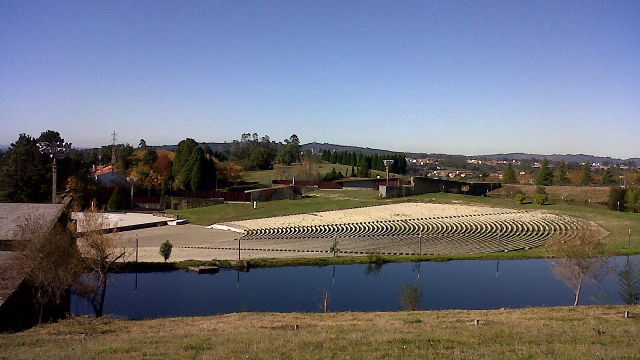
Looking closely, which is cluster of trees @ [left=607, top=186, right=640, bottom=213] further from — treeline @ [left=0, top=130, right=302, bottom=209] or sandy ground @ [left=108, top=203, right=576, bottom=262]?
treeline @ [left=0, top=130, right=302, bottom=209]

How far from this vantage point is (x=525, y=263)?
2939 centimetres

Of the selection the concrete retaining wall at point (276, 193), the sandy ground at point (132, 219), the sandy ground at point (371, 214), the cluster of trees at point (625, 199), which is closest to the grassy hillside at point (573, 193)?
the cluster of trees at point (625, 199)

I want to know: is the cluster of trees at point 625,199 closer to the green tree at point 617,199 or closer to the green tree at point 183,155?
the green tree at point 617,199

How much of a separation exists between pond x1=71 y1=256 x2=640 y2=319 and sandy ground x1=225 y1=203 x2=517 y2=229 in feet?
54.5

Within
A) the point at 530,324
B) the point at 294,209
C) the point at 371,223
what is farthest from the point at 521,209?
the point at 530,324

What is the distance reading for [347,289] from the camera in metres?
23.2

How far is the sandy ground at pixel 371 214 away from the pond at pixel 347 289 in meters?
16.6

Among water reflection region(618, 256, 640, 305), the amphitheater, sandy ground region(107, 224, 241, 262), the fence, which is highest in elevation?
the fence

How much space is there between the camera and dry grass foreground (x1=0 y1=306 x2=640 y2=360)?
9.32 metres

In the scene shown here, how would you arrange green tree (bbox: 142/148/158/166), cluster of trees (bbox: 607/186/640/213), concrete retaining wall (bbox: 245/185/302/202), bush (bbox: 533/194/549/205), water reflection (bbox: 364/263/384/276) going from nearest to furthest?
1. water reflection (bbox: 364/263/384/276)
2. cluster of trees (bbox: 607/186/640/213)
3. concrete retaining wall (bbox: 245/185/302/202)
4. bush (bbox: 533/194/549/205)
5. green tree (bbox: 142/148/158/166)

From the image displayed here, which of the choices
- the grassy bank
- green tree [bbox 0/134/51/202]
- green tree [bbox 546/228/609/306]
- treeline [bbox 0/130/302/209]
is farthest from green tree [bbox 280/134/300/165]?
green tree [bbox 546/228/609/306]

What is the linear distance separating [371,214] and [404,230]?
27.4ft

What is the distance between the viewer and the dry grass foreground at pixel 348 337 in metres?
9.32

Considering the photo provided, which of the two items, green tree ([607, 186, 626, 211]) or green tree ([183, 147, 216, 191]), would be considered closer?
green tree ([607, 186, 626, 211])
